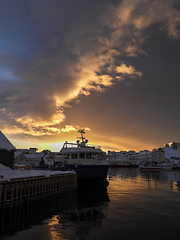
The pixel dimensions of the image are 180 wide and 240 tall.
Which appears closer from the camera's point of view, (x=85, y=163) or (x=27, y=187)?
(x=27, y=187)

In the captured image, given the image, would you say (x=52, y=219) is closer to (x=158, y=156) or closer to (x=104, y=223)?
(x=104, y=223)

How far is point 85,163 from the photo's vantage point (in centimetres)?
3400

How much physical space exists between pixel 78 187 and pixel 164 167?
290 feet

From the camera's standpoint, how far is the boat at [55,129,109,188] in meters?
32.6

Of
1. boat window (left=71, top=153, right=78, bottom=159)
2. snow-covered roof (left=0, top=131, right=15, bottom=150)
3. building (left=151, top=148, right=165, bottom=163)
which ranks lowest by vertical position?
building (left=151, top=148, right=165, bottom=163)

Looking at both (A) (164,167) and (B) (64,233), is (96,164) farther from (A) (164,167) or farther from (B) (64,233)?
(A) (164,167)

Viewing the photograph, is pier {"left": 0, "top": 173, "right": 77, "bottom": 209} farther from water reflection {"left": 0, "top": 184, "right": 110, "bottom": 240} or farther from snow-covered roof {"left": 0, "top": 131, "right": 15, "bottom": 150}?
snow-covered roof {"left": 0, "top": 131, "right": 15, "bottom": 150}

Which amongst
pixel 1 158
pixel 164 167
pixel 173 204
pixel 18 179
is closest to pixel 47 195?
pixel 18 179

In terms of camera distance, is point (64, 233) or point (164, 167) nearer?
Answer: point (64, 233)

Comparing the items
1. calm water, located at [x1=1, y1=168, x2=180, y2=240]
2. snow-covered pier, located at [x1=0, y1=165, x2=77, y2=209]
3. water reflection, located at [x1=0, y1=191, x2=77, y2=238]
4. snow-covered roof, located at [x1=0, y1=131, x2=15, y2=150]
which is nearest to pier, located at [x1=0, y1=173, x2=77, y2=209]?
snow-covered pier, located at [x1=0, y1=165, x2=77, y2=209]

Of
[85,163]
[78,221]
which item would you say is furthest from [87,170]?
[78,221]

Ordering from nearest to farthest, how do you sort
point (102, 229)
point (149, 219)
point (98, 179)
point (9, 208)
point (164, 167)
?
point (102, 229) → point (149, 219) → point (9, 208) → point (98, 179) → point (164, 167)

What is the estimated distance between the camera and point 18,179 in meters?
16.8

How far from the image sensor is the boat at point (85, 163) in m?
32.6
